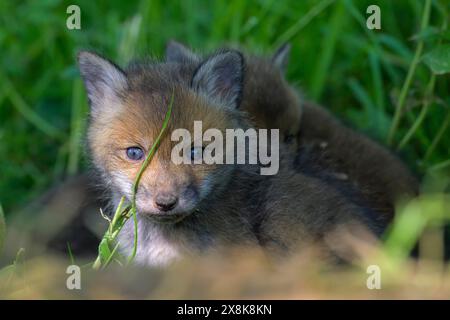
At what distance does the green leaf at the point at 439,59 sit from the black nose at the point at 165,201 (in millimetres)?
1800

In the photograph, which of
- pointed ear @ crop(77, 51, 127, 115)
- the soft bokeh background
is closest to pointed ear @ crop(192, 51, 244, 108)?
pointed ear @ crop(77, 51, 127, 115)

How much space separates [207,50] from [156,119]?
231 cm

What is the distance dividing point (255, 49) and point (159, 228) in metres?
2.07

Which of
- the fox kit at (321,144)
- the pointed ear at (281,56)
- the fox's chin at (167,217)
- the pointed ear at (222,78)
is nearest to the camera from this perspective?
the fox's chin at (167,217)

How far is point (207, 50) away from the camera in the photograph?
6176 mm

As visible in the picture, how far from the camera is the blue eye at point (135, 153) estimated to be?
13.1 feet

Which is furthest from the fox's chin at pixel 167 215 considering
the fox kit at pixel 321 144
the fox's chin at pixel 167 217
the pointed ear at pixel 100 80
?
the fox kit at pixel 321 144

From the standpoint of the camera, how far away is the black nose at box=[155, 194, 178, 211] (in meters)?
3.78

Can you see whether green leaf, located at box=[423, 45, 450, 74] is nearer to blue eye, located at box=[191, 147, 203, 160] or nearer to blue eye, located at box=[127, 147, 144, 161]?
blue eye, located at box=[191, 147, 203, 160]

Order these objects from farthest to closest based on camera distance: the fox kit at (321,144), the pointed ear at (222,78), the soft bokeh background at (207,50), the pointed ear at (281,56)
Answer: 1. the soft bokeh background at (207,50)
2. the pointed ear at (281,56)
3. the fox kit at (321,144)
4. the pointed ear at (222,78)

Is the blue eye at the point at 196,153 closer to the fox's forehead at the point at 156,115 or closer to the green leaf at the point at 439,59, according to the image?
the fox's forehead at the point at 156,115

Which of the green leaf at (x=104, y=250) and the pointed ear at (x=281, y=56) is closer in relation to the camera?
the green leaf at (x=104, y=250)

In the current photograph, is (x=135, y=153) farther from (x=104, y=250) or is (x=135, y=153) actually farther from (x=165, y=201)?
(x=104, y=250)

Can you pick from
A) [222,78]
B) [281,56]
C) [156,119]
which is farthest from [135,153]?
[281,56]
